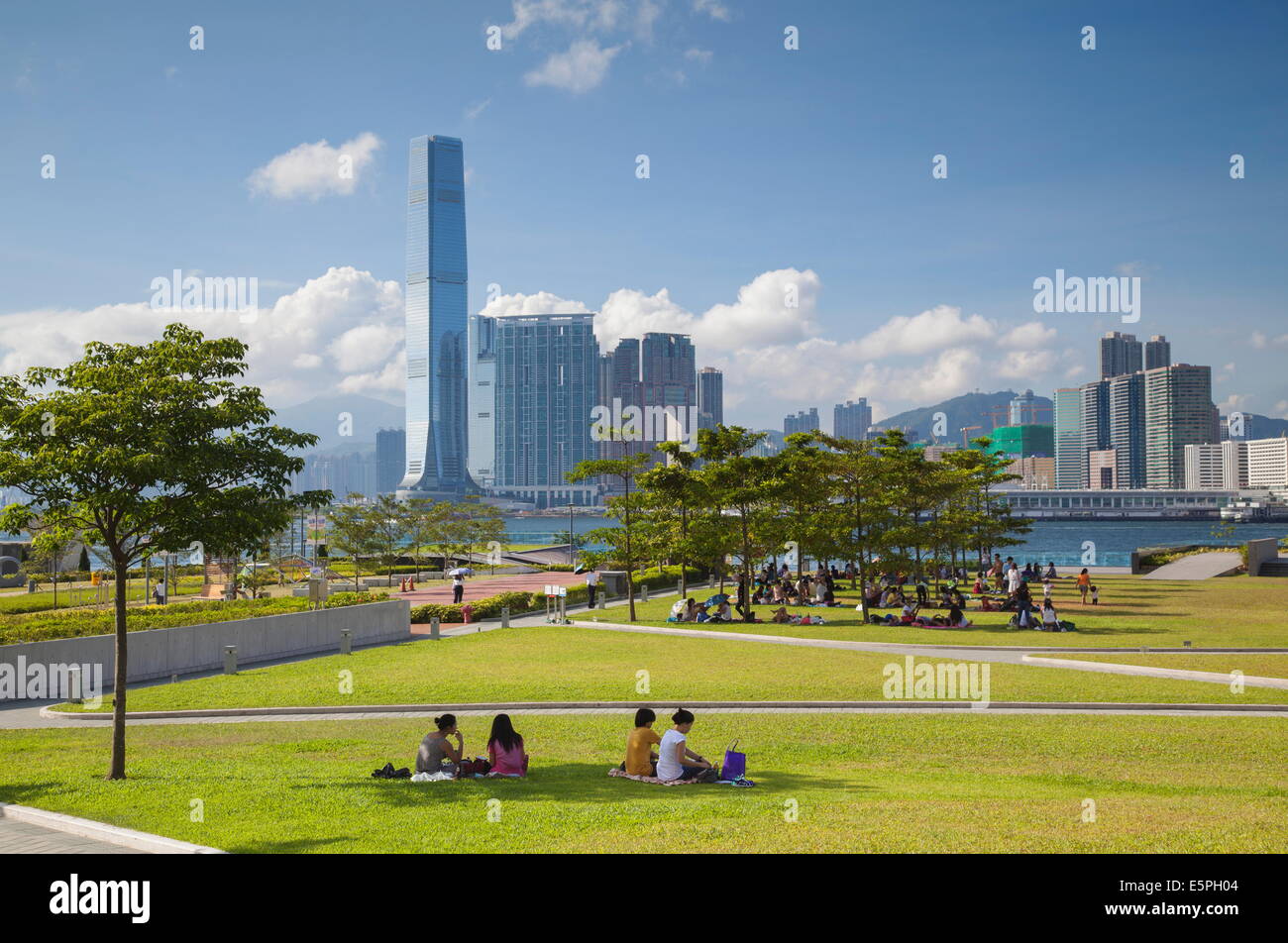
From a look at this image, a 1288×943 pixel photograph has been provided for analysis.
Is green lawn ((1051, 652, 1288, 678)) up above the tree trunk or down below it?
below

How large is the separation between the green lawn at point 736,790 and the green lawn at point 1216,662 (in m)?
5.24

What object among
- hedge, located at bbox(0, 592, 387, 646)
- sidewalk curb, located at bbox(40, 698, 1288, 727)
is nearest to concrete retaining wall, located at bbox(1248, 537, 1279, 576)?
sidewalk curb, located at bbox(40, 698, 1288, 727)

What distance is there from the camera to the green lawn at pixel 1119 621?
25953mm

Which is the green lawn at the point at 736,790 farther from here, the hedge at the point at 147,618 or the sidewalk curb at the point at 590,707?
the hedge at the point at 147,618

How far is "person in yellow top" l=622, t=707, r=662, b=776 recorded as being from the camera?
11.4 m

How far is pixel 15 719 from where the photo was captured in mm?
17375

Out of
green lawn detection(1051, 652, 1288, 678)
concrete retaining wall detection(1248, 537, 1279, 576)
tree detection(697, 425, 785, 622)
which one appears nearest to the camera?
green lawn detection(1051, 652, 1288, 678)

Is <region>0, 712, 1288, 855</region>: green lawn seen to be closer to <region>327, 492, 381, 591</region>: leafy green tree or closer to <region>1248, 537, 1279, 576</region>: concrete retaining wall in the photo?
<region>327, 492, 381, 591</region>: leafy green tree

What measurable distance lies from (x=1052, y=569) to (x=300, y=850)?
154ft

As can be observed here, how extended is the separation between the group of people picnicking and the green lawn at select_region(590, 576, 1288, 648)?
1664cm

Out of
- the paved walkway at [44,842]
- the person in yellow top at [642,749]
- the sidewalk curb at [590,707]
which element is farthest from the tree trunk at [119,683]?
the person in yellow top at [642,749]

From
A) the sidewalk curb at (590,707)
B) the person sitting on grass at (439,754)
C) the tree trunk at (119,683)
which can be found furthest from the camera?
the sidewalk curb at (590,707)
